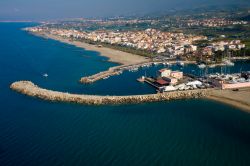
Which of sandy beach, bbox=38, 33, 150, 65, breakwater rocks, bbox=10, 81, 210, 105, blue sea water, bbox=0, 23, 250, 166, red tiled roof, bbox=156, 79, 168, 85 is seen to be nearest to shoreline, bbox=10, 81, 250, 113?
breakwater rocks, bbox=10, 81, 210, 105

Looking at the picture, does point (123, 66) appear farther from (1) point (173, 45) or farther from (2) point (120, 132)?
(2) point (120, 132)

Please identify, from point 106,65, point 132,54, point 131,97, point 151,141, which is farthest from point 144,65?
point 151,141

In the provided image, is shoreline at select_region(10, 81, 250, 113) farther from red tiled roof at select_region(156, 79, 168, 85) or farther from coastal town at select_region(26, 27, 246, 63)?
coastal town at select_region(26, 27, 246, 63)

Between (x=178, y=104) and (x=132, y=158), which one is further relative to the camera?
(x=178, y=104)

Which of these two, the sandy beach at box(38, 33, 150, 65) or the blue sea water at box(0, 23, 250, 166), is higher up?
the sandy beach at box(38, 33, 150, 65)

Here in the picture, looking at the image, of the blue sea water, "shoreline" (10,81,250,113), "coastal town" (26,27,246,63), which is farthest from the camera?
"coastal town" (26,27,246,63)

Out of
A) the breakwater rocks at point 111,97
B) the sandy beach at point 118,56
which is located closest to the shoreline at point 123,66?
the sandy beach at point 118,56

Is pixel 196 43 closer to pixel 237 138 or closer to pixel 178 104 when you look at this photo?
pixel 178 104
